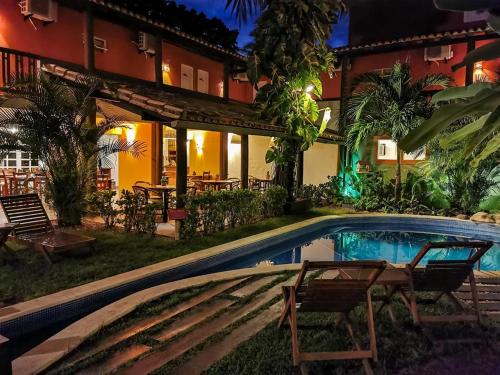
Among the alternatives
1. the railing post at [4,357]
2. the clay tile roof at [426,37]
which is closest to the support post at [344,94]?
the clay tile roof at [426,37]

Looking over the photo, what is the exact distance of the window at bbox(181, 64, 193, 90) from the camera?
16.1m

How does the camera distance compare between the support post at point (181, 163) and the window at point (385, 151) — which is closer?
the support post at point (181, 163)

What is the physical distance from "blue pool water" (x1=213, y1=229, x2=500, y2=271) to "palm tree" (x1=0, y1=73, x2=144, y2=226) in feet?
11.0

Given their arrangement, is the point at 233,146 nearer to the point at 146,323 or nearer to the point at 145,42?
the point at 145,42

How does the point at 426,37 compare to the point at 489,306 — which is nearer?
the point at 489,306

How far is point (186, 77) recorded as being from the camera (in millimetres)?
16328

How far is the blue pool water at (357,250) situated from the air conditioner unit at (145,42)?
863cm

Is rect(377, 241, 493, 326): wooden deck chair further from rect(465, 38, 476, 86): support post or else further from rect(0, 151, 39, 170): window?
rect(0, 151, 39, 170): window

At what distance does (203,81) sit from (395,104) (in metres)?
8.13

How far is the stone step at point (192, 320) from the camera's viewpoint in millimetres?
4281

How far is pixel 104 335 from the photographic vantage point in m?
4.20

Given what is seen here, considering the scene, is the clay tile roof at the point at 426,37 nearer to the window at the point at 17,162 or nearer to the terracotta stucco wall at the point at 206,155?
the terracotta stucco wall at the point at 206,155

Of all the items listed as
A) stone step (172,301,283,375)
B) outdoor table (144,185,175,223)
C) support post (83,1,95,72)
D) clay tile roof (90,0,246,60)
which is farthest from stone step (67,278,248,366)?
clay tile roof (90,0,246,60)

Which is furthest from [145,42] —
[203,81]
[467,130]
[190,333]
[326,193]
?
[467,130]
